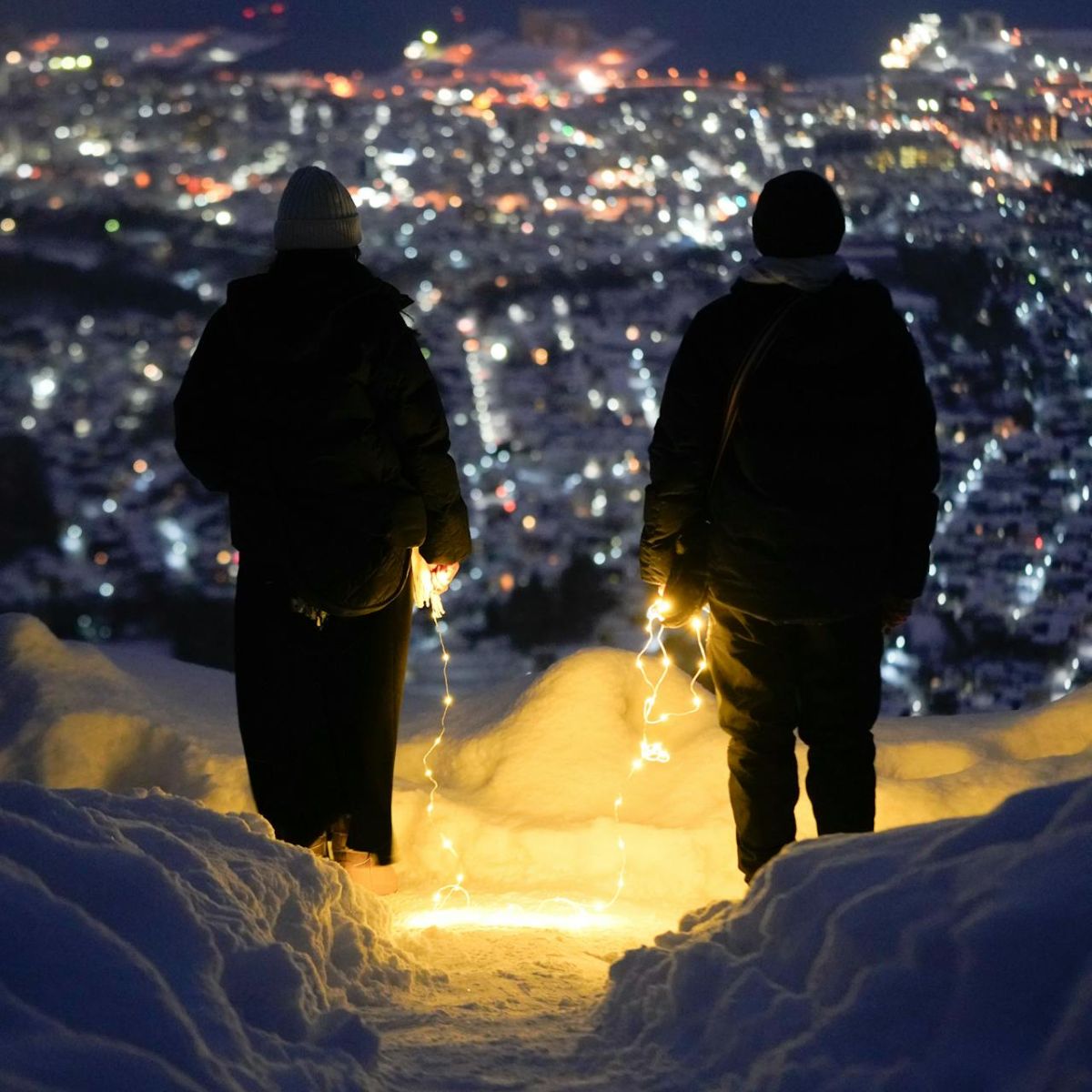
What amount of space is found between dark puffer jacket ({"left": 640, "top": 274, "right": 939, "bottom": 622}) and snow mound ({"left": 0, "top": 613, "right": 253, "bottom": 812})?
1.78 metres

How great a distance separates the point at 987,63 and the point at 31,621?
54.6 ft

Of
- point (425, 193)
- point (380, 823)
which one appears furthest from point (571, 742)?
point (425, 193)

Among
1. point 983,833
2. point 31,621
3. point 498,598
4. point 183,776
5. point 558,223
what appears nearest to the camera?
point 983,833

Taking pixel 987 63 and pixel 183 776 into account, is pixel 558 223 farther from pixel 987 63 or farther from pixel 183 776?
pixel 183 776

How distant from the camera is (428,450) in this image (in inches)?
129

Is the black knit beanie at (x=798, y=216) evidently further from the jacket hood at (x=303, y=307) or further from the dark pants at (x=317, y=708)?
the dark pants at (x=317, y=708)

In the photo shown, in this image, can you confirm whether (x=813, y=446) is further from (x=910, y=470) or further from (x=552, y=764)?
(x=552, y=764)

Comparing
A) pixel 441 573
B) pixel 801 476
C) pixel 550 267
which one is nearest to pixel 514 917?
pixel 441 573

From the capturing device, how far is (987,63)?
1827cm

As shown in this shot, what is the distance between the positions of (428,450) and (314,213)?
0.59m

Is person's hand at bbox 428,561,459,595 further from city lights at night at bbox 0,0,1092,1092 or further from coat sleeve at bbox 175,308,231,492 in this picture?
coat sleeve at bbox 175,308,231,492

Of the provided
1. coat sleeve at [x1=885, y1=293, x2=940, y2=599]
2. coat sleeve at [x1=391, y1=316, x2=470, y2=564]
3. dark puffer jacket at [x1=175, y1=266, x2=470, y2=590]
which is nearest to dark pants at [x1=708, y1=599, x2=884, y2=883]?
coat sleeve at [x1=885, y1=293, x2=940, y2=599]

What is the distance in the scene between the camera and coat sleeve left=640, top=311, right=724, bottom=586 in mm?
3080

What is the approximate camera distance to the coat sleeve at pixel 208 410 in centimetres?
326
